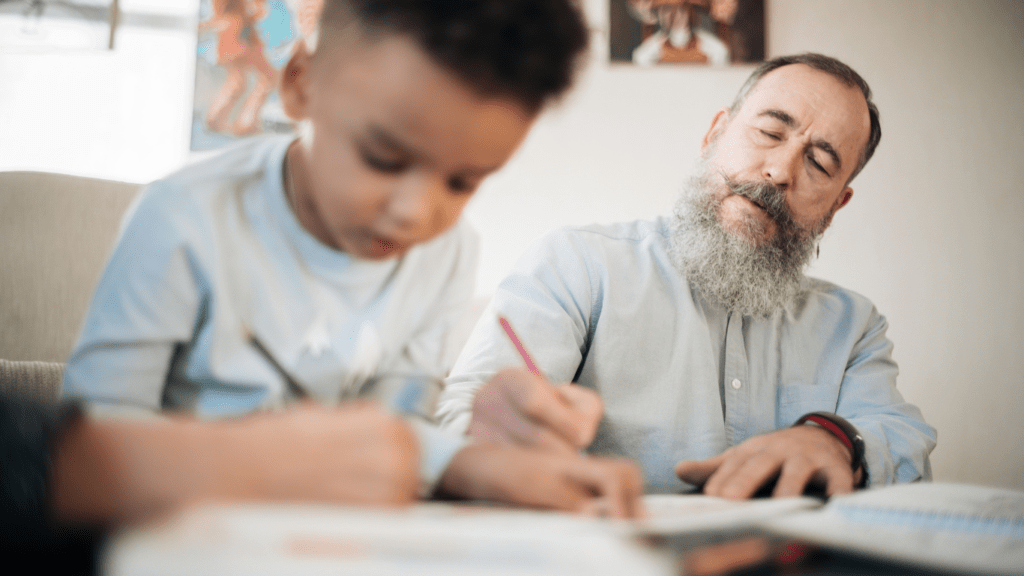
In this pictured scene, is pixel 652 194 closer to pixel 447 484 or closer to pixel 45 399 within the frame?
pixel 447 484

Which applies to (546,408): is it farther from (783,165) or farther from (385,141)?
(783,165)

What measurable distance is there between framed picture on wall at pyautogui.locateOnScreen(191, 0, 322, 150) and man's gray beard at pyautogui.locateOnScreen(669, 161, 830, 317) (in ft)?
1.68

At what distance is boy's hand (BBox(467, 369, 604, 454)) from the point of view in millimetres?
308

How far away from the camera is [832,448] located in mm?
576

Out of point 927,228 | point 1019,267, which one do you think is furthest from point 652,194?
point 1019,267

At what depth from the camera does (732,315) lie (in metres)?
0.75

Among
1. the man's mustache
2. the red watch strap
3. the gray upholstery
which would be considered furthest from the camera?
the man's mustache

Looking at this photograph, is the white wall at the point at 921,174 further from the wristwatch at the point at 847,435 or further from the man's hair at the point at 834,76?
the wristwatch at the point at 847,435

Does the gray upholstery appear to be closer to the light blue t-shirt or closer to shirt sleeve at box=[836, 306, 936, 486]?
the light blue t-shirt

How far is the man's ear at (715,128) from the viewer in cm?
77

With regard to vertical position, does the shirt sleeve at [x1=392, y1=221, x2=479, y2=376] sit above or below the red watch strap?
above

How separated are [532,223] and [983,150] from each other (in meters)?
0.62

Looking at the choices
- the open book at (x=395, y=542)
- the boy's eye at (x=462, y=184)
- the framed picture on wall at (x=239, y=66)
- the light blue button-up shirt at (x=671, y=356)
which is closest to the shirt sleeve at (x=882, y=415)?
the light blue button-up shirt at (x=671, y=356)

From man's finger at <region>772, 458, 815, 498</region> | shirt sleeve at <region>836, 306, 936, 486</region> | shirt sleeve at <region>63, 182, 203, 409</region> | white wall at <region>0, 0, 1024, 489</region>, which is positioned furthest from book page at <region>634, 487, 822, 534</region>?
white wall at <region>0, 0, 1024, 489</region>
